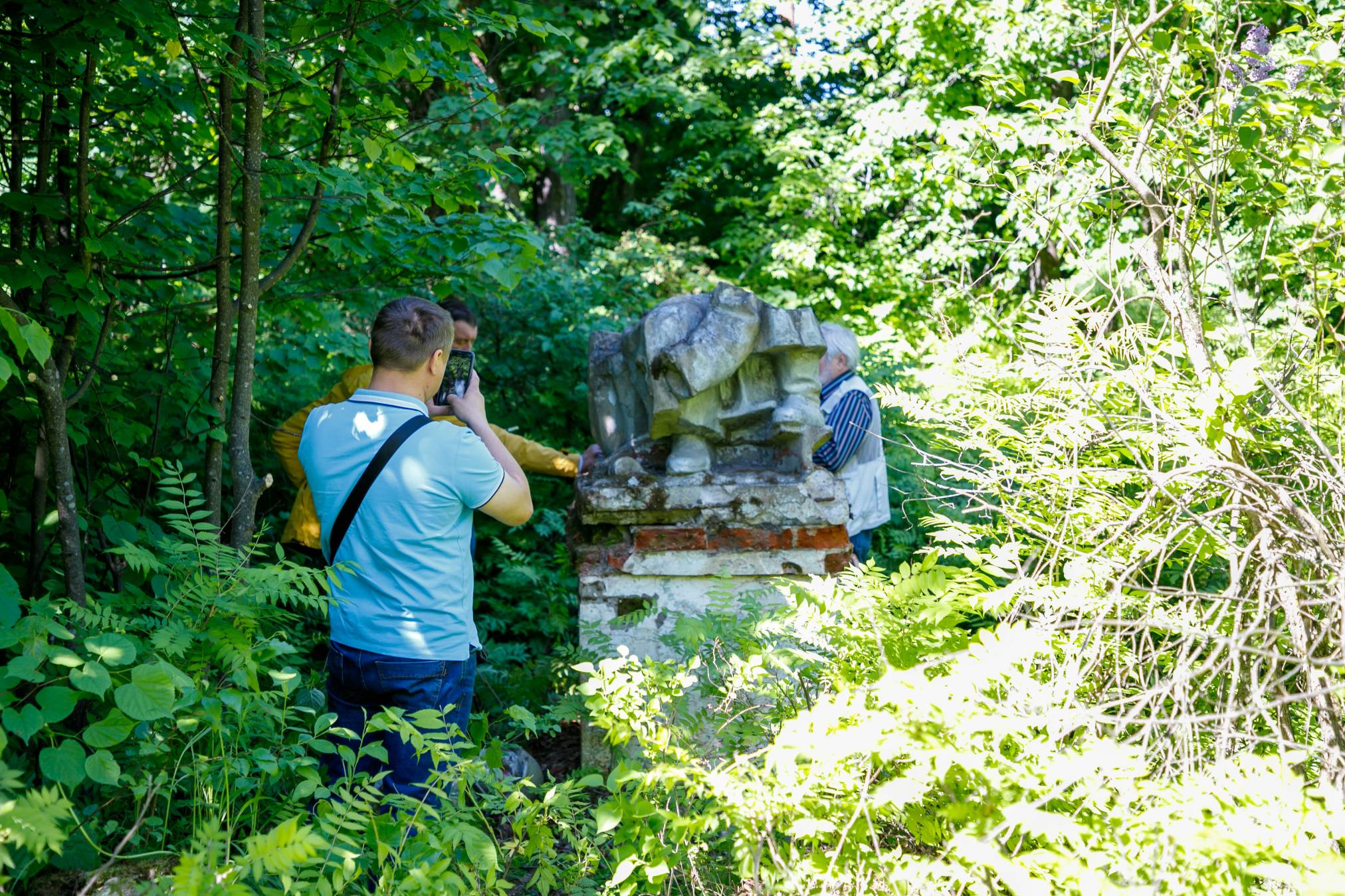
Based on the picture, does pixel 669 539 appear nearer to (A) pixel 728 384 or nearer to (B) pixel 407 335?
(A) pixel 728 384

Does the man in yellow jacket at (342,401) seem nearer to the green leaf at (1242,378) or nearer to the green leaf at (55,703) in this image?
the green leaf at (55,703)

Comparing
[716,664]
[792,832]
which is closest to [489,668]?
[716,664]

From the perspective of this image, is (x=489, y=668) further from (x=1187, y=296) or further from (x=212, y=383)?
(x=1187, y=296)

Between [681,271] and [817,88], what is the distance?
5211 mm

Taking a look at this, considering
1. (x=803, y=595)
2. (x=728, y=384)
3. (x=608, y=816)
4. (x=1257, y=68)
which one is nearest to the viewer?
(x=608, y=816)

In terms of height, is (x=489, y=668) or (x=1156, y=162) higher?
(x=1156, y=162)

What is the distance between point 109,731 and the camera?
2.07 meters

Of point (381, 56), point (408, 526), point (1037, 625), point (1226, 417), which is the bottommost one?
point (1037, 625)

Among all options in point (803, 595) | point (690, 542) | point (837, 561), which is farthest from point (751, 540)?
point (803, 595)

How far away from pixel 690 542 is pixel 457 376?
106cm

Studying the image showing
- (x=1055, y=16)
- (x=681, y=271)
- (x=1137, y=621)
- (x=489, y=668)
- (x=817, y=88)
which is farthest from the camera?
(x=817, y=88)

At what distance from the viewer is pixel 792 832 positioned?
1.91 m

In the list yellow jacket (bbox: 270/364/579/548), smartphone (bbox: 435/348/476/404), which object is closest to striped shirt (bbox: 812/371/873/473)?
yellow jacket (bbox: 270/364/579/548)

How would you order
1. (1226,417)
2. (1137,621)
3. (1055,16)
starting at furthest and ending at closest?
1. (1055,16)
2. (1226,417)
3. (1137,621)
